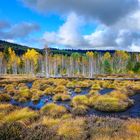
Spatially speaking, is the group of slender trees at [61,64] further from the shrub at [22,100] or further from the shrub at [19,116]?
the shrub at [19,116]

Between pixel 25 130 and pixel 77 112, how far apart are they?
11.4m

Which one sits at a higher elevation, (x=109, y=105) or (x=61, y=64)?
(x=61, y=64)

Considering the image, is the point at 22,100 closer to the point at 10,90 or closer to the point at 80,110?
the point at 10,90

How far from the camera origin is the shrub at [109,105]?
88.3ft

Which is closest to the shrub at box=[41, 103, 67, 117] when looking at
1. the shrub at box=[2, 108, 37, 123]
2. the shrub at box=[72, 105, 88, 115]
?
the shrub at box=[72, 105, 88, 115]

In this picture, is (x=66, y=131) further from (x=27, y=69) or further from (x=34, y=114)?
(x=27, y=69)

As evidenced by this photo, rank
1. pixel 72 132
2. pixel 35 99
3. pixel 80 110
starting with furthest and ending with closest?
pixel 35 99, pixel 80 110, pixel 72 132

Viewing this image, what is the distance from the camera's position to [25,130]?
1331cm

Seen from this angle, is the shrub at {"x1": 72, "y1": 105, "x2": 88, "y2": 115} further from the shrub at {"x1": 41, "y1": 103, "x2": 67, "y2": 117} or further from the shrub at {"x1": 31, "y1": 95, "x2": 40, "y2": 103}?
the shrub at {"x1": 31, "y1": 95, "x2": 40, "y2": 103}

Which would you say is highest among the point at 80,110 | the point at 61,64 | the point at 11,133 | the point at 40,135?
the point at 61,64

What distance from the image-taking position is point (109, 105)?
1081 inches

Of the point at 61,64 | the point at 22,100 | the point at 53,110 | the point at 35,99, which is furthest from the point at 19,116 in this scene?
the point at 61,64

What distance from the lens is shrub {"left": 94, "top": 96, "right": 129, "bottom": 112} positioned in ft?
88.3

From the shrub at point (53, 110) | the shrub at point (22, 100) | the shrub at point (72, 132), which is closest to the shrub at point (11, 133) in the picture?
the shrub at point (72, 132)
